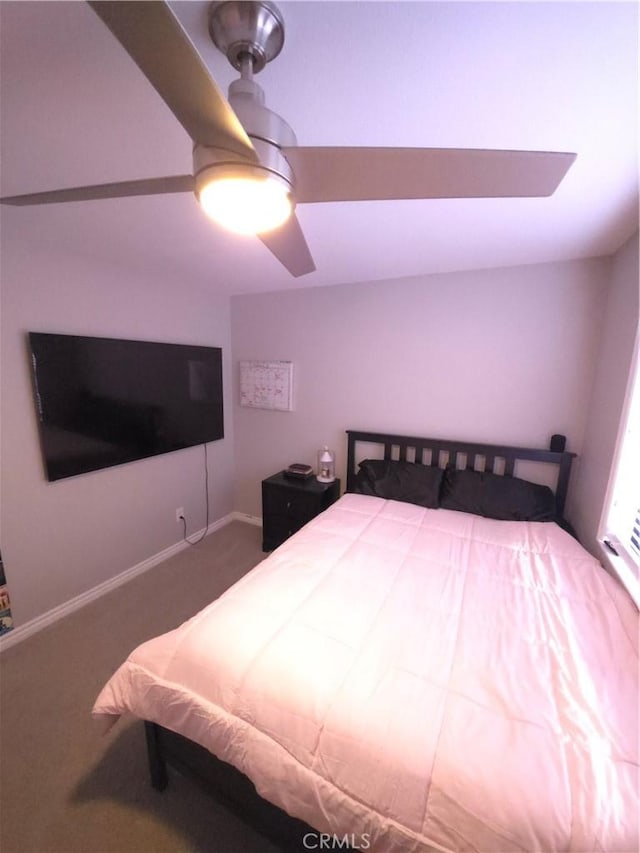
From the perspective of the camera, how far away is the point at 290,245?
3.60 ft

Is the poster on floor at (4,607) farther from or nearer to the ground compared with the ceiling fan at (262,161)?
nearer to the ground

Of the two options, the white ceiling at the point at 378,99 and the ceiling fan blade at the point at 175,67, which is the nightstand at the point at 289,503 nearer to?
the white ceiling at the point at 378,99

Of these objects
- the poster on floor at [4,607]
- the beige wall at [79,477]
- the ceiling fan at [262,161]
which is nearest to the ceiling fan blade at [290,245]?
the ceiling fan at [262,161]

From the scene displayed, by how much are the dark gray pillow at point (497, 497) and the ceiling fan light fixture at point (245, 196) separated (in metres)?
1.99

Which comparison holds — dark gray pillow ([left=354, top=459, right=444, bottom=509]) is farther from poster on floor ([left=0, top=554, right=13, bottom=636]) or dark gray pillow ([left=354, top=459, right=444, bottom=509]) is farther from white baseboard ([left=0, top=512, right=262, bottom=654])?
poster on floor ([left=0, top=554, right=13, bottom=636])

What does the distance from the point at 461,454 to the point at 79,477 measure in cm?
268

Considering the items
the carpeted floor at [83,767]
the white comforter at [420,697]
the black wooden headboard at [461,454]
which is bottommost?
the carpeted floor at [83,767]

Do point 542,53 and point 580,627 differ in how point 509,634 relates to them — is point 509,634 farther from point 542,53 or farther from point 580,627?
point 542,53

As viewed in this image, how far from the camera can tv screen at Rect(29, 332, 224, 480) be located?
6.15 feet

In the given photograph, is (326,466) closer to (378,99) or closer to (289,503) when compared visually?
(289,503)

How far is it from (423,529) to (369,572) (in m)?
0.58

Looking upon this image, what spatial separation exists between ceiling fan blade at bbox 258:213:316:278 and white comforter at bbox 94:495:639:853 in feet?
4.35

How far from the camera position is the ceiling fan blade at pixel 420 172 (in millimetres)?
699

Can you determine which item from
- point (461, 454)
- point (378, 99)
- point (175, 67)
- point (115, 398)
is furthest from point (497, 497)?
point (115, 398)
